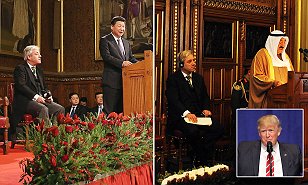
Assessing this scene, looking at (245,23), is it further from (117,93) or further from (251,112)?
(117,93)

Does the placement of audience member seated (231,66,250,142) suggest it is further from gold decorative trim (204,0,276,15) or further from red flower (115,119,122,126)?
red flower (115,119,122,126)

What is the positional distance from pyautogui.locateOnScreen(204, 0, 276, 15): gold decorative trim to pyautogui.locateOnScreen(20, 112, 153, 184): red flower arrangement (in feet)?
8.41

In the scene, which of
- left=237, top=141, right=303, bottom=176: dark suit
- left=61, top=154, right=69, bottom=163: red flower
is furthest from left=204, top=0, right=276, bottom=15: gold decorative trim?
left=61, top=154, right=69, bottom=163: red flower

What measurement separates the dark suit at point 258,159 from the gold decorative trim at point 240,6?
7.24 ft

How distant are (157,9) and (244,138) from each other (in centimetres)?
199

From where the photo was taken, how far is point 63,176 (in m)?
5.15

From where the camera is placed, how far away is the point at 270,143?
6.32m

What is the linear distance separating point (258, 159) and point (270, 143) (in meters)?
0.21

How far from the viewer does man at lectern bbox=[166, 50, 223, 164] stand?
673 cm

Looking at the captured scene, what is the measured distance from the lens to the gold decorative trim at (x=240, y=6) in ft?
25.5

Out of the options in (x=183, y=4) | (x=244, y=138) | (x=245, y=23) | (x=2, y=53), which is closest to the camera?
(x=2, y=53)

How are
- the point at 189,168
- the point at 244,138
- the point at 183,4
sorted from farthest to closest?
the point at 183,4 < the point at 189,168 < the point at 244,138

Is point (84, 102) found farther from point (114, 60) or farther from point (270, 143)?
point (270, 143)

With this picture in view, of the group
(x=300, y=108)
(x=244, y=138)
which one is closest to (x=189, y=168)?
(x=244, y=138)
